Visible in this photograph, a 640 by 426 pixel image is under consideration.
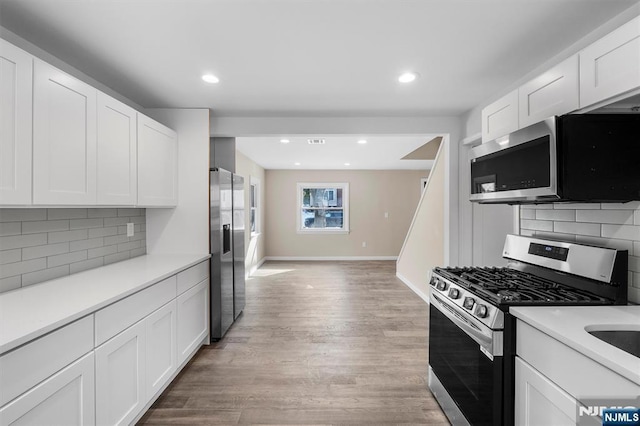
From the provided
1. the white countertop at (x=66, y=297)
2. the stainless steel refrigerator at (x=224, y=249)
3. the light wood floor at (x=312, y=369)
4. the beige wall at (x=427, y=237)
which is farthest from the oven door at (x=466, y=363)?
the stainless steel refrigerator at (x=224, y=249)

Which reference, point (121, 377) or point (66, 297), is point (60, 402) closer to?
point (121, 377)

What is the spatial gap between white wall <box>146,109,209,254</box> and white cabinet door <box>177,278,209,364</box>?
0.48 meters

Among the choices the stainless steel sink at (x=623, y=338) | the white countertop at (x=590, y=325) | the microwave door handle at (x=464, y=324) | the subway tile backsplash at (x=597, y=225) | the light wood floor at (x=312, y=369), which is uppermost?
the subway tile backsplash at (x=597, y=225)

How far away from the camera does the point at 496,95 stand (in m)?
2.75

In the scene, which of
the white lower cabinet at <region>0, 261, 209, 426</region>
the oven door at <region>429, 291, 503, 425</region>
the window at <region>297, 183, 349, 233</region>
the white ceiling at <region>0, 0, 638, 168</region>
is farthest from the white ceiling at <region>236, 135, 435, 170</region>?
the white lower cabinet at <region>0, 261, 209, 426</region>

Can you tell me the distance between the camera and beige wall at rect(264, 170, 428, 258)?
316 inches

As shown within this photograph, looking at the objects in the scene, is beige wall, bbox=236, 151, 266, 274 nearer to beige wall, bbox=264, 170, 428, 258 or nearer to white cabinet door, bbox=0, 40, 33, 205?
beige wall, bbox=264, 170, 428, 258

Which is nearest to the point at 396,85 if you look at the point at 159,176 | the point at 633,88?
the point at 633,88

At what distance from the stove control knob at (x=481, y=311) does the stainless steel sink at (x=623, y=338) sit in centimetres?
37

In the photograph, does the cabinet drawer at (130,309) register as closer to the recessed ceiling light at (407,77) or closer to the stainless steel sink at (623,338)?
the stainless steel sink at (623,338)

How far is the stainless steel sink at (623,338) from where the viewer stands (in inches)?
48.6

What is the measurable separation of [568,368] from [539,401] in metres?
0.24

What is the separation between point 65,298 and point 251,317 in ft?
7.87

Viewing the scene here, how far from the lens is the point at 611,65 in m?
1.28
